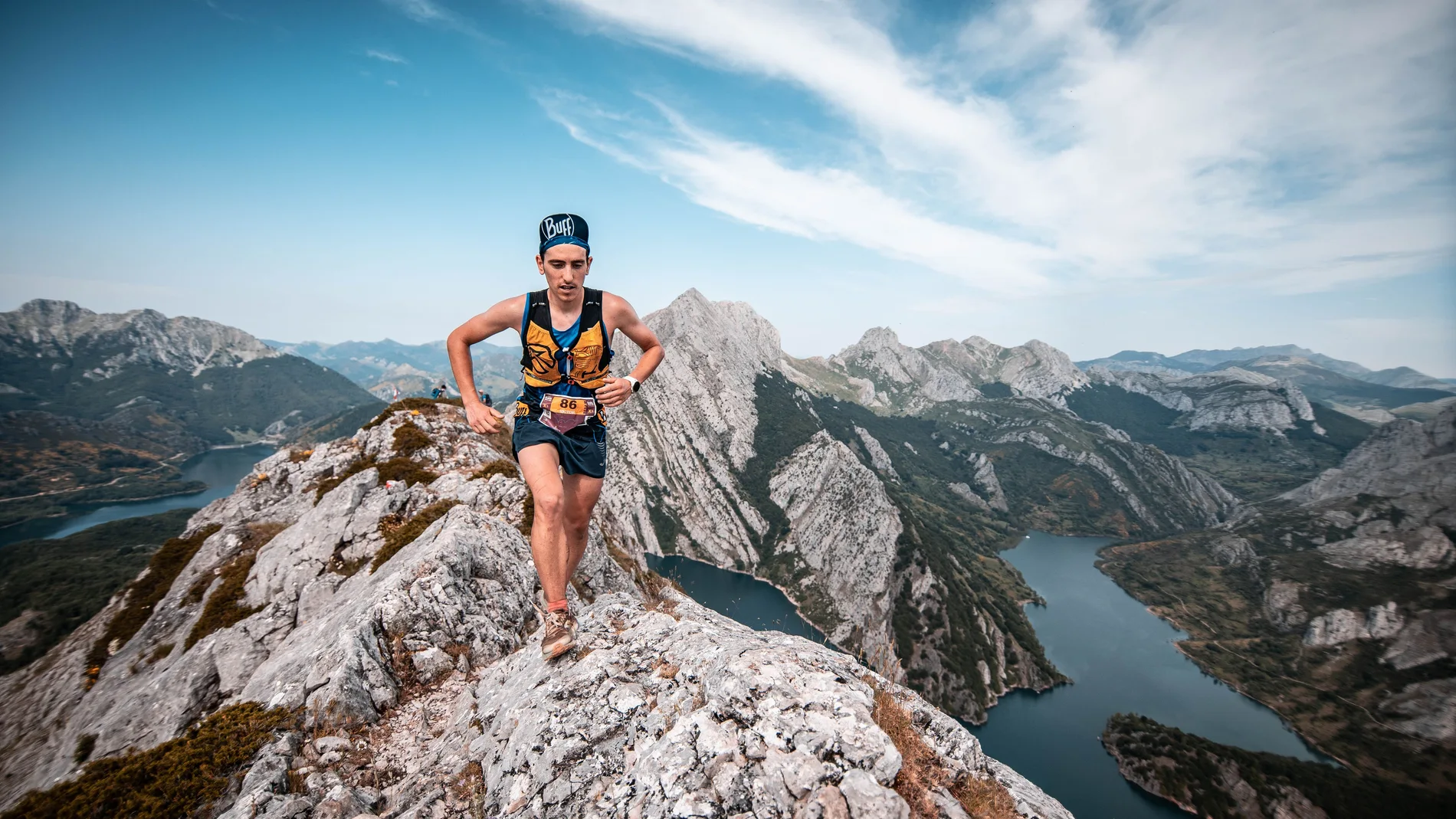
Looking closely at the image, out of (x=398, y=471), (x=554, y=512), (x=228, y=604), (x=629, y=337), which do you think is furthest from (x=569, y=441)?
(x=398, y=471)

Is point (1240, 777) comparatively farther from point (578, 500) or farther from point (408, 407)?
point (408, 407)

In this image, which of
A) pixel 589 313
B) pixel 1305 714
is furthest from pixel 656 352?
pixel 1305 714

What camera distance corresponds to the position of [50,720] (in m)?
15.8

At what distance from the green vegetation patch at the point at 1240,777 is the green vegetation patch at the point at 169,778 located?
503 ft

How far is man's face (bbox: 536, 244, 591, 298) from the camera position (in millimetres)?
6359

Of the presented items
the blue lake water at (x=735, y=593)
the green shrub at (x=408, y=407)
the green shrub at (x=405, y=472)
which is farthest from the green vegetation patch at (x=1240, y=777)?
the green shrub at (x=405, y=472)

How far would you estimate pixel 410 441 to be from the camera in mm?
21203

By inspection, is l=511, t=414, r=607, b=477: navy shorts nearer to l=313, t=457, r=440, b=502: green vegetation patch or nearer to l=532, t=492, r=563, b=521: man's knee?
l=532, t=492, r=563, b=521: man's knee

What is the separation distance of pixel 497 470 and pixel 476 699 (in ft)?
35.9

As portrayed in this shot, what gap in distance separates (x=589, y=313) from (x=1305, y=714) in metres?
222

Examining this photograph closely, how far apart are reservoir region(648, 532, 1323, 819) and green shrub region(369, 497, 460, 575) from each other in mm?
73260

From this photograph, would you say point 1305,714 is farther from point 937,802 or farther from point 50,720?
point 50,720

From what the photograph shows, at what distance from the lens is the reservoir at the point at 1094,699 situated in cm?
10556

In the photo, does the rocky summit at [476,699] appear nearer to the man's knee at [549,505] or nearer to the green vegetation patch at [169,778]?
the green vegetation patch at [169,778]
